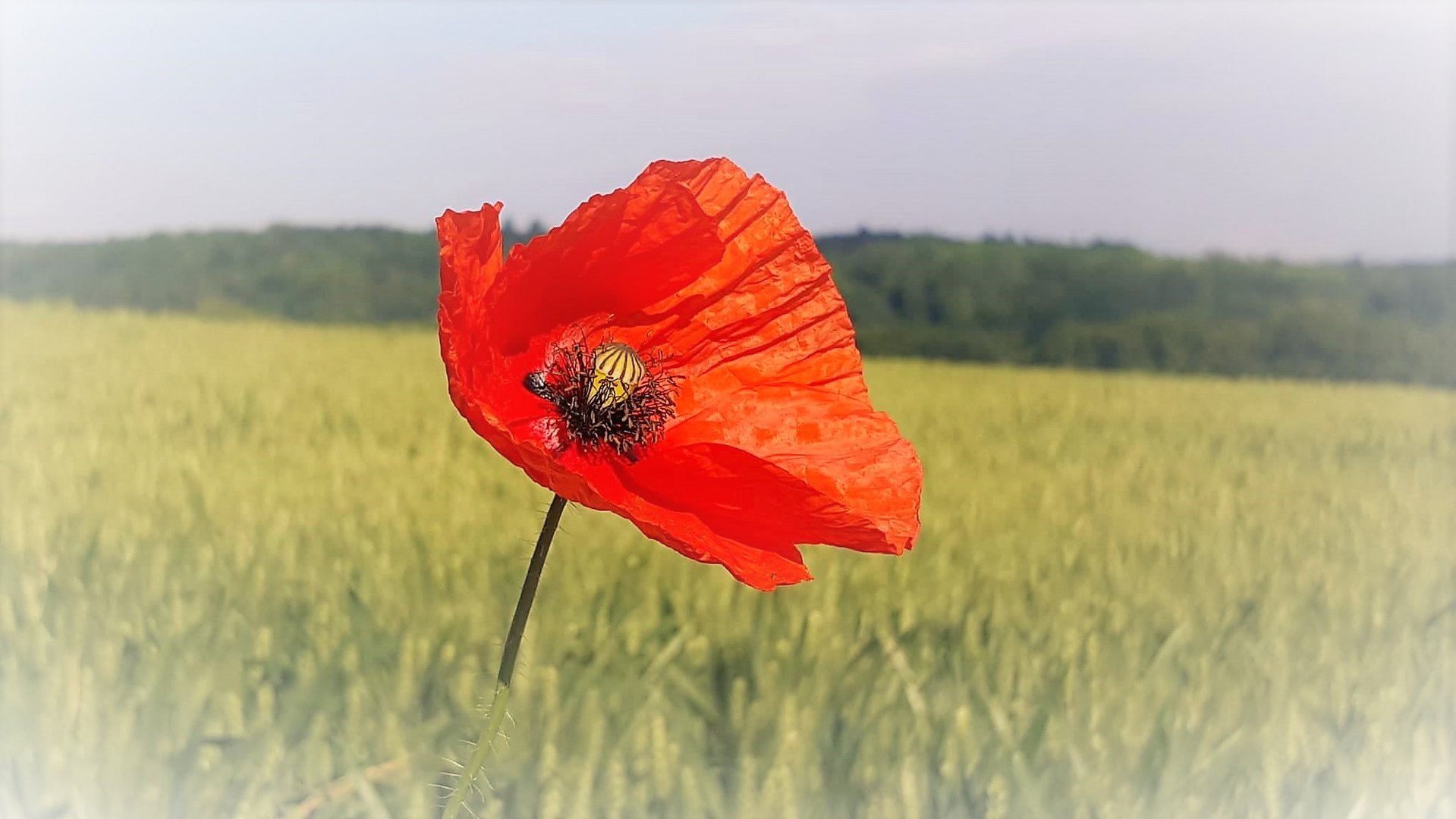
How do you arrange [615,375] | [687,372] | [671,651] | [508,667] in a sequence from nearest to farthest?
[508,667] < [615,375] < [687,372] < [671,651]

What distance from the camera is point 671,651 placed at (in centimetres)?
171

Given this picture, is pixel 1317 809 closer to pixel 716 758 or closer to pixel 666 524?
pixel 716 758

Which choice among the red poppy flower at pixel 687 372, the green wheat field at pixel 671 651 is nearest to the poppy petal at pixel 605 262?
the red poppy flower at pixel 687 372

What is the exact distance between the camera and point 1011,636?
1958 mm

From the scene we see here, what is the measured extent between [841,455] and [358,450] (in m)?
2.42

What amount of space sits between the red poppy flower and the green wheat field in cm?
8

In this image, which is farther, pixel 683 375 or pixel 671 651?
pixel 671 651

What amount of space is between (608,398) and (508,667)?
21 centimetres

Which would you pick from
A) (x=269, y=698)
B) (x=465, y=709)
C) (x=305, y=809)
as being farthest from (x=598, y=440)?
(x=269, y=698)

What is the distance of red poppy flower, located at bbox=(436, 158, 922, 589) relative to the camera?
0.71 meters

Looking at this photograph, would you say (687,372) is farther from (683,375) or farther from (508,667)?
(508,667)

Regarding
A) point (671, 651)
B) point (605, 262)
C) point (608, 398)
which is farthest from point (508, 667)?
point (671, 651)

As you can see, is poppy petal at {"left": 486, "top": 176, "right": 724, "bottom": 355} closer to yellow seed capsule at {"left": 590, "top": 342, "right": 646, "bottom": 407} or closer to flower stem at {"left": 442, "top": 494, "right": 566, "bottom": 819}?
yellow seed capsule at {"left": 590, "top": 342, "right": 646, "bottom": 407}

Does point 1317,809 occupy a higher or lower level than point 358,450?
lower
